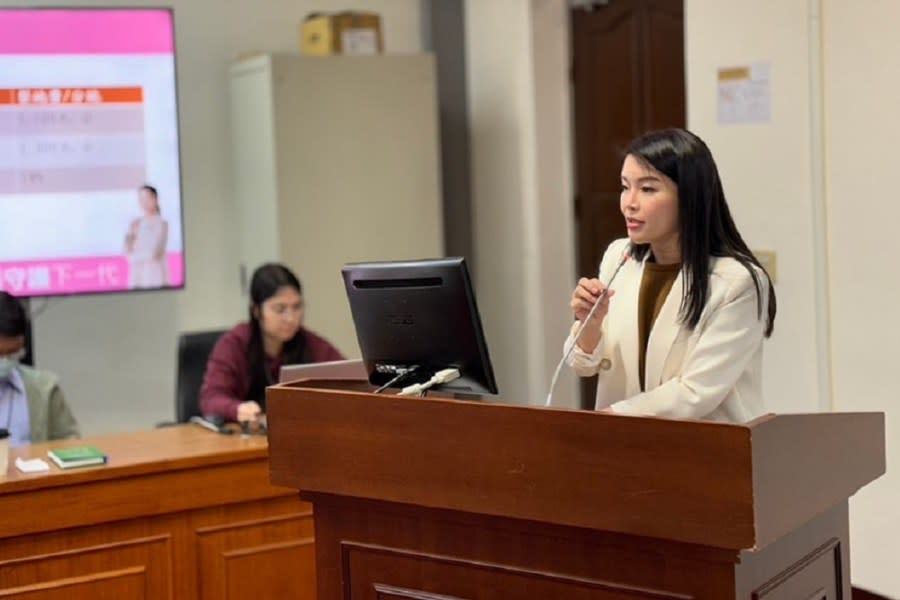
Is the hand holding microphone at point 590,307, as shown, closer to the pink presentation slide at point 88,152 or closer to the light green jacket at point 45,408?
the light green jacket at point 45,408

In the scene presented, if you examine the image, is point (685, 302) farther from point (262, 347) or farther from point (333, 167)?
point (333, 167)

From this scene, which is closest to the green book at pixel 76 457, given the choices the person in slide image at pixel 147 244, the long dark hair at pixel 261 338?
the long dark hair at pixel 261 338

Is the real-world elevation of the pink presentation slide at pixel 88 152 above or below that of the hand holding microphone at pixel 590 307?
above

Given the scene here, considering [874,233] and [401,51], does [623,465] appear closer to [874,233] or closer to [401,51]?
[874,233]

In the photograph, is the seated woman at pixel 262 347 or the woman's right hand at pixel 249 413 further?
the seated woman at pixel 262 347

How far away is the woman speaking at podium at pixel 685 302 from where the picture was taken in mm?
2203

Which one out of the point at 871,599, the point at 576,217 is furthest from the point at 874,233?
the point at 576,217

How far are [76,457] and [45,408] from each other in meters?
0.72

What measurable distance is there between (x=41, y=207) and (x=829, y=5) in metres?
2.80

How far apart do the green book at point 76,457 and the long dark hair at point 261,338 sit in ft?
2.37

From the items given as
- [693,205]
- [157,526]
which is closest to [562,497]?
[693,205]

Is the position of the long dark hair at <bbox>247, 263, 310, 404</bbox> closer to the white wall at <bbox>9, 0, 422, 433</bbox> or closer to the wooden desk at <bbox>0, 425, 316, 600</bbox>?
the wooden desk at <bbox>0, 425, 316, 600</bbox>

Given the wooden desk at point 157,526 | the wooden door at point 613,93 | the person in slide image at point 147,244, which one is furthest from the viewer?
the person in slide image at point 147,244

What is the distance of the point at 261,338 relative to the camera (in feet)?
12.9
